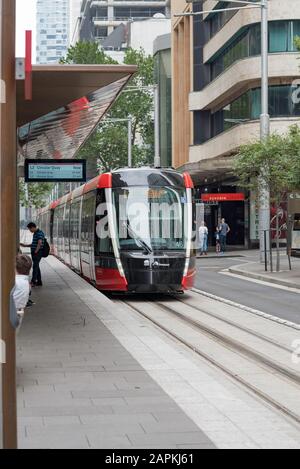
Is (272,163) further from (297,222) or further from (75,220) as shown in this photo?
(75,220)

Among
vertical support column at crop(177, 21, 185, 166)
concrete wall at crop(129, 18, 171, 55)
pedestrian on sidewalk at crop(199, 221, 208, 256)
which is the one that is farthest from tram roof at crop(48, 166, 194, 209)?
concrete wall at crop(129, 18, 171, 55)

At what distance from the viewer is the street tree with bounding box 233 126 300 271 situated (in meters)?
26.9

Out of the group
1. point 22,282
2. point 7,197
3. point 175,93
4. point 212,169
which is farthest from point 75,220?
point 175,93

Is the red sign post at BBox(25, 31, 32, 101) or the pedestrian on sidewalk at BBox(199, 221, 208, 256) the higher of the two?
the red sign post at BBox(25, 31, 32, 101)

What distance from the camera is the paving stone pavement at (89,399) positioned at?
20.0ft

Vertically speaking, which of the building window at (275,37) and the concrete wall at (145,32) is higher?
the concrete wall at (145,32)

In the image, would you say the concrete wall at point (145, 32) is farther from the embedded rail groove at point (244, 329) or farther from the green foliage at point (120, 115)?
the embedded rail groove at point (244, 329)

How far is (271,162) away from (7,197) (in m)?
Result: 23.9

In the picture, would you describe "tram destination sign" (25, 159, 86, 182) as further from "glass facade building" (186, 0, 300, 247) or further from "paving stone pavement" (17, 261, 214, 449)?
"glass facade building" (186, 0, 300, 247)

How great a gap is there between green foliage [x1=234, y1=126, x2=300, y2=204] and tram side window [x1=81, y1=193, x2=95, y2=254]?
268 inches

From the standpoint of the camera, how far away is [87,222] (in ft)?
74.4

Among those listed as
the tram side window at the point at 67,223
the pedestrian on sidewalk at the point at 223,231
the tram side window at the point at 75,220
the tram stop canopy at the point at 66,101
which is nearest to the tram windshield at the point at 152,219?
the tram stop canopy at the point at 66,101

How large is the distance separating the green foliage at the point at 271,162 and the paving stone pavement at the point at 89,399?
1559 cm

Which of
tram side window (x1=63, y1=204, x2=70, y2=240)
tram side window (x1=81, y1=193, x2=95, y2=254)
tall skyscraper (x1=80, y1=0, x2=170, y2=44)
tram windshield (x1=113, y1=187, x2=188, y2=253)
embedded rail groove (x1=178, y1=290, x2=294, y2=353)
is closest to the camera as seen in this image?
embedded rail groove (x1=178, y1=290, x2=294, y2=353)
